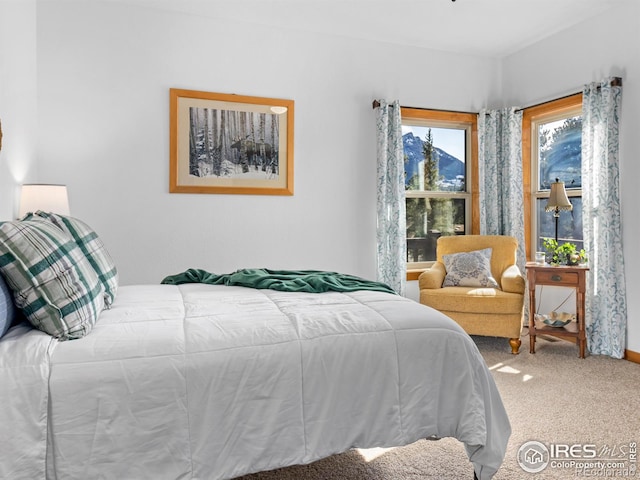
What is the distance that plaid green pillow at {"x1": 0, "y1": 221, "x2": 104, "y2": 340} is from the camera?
1.49m

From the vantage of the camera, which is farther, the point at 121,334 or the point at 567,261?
the point at 567,261

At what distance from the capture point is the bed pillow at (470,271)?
406cm

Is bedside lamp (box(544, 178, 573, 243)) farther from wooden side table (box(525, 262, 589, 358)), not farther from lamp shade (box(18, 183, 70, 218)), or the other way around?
lamp shade (box(18, 183, 70, 218))

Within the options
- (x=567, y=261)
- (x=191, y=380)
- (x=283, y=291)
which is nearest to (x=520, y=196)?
(x=567, y=261)

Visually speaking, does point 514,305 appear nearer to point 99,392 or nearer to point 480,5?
Result: point 480,5

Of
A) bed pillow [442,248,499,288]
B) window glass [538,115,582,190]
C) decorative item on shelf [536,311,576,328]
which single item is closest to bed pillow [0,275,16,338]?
bed pillow [442,248,499,288]

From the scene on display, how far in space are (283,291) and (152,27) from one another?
105 inches

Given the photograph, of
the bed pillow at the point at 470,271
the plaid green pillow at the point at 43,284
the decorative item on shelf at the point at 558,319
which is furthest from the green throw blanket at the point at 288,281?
the decorative item on shelf at the point at 558,319

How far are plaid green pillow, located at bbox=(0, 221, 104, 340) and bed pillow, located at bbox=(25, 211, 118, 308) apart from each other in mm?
386

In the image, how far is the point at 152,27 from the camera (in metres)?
3.72

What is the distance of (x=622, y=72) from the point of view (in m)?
3.60

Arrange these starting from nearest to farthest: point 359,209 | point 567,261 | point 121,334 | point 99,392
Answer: point 99,392 → point 121,334 → point 567,261 → point 359,209

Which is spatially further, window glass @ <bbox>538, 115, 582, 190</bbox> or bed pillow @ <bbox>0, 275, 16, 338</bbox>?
window glass @ <bbox>538, 115, 582, 190</bbox>

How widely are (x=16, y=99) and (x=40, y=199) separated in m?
0.68
